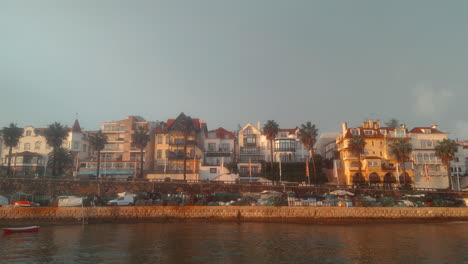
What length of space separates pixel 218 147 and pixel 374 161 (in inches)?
1466

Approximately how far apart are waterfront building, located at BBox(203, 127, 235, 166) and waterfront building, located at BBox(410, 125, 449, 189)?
4359 cm

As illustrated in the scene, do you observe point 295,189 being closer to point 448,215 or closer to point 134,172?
point 448,215

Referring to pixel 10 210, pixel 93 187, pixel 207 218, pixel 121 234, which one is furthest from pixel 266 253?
pixel 93 187

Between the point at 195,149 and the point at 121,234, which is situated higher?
the point at 195,149

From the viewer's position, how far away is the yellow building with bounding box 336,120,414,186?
2675 inches

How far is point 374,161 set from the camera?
68.4m

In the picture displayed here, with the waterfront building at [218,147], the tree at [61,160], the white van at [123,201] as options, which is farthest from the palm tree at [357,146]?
the tree at [61,160]

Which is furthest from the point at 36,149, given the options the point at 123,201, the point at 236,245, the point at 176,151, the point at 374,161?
the point at 374,161

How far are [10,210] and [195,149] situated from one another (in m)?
42.7

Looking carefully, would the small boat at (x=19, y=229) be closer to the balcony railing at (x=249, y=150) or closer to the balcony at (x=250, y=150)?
the balcony at (x=250, y=150)

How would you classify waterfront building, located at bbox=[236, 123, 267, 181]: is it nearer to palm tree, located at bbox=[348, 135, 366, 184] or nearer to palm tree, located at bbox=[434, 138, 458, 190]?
palm tree, located at bbox=[348, 135, 366, 184]

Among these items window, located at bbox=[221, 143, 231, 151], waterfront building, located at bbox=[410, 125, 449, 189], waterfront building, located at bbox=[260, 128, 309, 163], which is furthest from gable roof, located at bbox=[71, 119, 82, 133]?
waterfront building, located at bbox=[410, 125, 449, 189]

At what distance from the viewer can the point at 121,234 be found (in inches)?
1181

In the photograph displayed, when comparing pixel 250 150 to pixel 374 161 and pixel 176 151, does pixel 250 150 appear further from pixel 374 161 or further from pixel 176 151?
pixel 374 161
